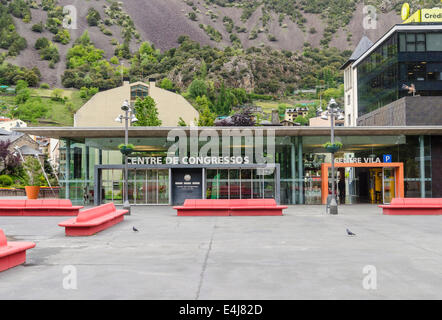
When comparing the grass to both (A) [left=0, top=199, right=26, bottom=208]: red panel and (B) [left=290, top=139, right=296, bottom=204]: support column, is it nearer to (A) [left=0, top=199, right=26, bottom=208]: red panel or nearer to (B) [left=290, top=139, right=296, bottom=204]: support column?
→ (B) [left=290, top=139, right=296, bottom=204]: support column

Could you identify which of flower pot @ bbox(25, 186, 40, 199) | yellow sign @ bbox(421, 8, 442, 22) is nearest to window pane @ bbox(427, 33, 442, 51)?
yellow sign @ bbox(421, 8, 442, 22)

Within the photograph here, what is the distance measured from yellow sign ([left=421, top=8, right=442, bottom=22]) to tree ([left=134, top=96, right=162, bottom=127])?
39.5 meters

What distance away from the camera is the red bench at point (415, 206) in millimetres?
22719

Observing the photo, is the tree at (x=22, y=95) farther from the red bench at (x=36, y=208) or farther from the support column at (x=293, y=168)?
the red bench at (x=36, y=208)

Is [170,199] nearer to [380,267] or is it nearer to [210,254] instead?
[210,254]

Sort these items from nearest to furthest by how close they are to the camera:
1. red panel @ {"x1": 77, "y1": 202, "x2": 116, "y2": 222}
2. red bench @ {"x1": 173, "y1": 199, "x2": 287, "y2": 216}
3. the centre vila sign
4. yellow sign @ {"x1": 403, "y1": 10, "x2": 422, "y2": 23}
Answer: red panel @ {"x1": 77, "y1": 202, "x2": 116, "y2": 222}, red bench @ {"x1": 173, "y1": 199, "x2": 287, "y2": 216}, the centre vila sign, yellow sign @ {"x1": 403, "y1": 10, "x2": 422, "y2": 23}

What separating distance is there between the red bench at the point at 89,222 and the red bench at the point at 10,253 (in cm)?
444

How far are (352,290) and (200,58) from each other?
191213 millimetres

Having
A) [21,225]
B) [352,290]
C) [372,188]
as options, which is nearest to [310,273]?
[352,290]

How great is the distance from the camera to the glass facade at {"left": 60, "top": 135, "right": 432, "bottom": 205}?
101ft

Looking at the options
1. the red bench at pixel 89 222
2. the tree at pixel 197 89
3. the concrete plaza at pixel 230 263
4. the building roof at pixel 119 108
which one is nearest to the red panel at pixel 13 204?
the concrete plaza at pixel 230 263

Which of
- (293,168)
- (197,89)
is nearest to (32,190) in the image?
(293,168)

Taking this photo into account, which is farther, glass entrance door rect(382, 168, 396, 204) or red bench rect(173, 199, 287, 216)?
glass entrance door rect(382, 168, 396, 204)
